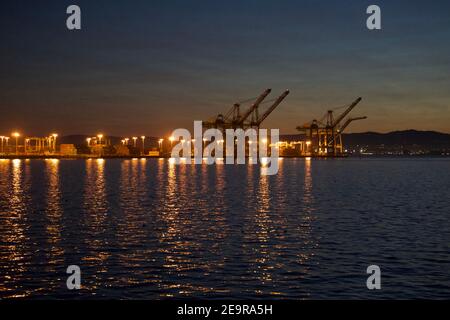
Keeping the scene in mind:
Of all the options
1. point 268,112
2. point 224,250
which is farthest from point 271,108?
point 224,250

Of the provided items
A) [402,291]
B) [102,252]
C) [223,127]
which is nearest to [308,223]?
[102,252]

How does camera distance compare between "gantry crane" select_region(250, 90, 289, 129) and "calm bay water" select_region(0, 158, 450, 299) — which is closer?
"calm bay water" select_region(0, 158, 450, 299)

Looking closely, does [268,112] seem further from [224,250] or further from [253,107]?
[224,250]

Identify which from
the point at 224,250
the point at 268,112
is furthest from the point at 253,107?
the point at 224,250

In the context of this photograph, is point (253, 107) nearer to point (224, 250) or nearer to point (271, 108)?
point (271, 108)

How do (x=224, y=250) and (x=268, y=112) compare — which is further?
(x=268, y=112)

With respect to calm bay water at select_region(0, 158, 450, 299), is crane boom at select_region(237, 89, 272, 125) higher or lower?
higher

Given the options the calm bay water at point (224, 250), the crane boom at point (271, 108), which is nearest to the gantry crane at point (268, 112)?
the crane boom at point (271, 108)

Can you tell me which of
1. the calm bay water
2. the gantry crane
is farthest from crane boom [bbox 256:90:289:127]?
the calm bay water

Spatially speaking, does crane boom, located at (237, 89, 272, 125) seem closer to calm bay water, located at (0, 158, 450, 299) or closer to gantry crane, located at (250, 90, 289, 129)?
gantry crane, located at (250, 90, 289, 129)

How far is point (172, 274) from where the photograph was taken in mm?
18250

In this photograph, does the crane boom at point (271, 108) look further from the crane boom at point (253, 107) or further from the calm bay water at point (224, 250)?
the calm bay water at point (224, 250)

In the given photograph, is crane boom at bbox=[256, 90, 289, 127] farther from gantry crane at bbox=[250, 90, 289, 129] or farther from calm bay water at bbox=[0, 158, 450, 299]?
calm bay water at bbox=[0, 158, 450, 299]
